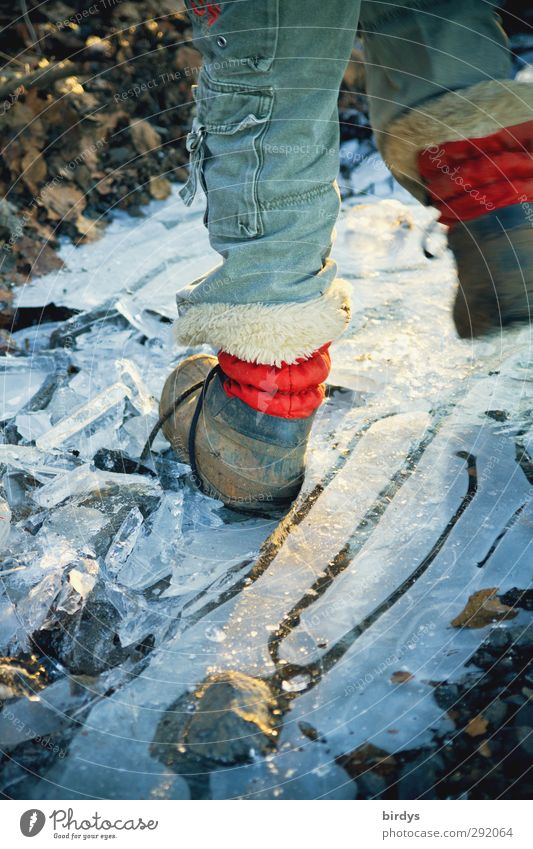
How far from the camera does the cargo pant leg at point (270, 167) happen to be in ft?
3.37

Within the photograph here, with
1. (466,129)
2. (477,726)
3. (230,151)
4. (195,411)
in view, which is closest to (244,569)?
(195,411)

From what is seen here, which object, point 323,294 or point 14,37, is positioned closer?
point 323,294

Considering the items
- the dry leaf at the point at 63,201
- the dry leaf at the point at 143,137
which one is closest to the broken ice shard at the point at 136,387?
the dry leaf at the point at 63,201

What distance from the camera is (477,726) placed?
897 millimetres

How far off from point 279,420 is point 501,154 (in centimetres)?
53

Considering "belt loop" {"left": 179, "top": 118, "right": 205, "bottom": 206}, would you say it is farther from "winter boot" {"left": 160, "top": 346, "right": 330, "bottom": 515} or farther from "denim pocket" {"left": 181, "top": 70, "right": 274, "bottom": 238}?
"winter boot" {"left": 160, "top": 346, "right": 330, "bottom": 515}

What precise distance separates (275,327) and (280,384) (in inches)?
3.7

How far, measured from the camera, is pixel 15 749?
89cm

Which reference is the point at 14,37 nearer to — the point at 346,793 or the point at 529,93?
the point at 529,93

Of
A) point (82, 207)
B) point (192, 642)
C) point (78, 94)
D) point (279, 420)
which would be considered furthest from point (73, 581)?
point (78, 94)

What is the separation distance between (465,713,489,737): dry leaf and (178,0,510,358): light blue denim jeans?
2.09 feet

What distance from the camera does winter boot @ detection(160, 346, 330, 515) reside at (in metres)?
1.17

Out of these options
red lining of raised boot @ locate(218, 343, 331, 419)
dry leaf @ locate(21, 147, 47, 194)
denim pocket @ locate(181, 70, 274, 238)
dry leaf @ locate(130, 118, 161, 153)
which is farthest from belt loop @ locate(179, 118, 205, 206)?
dry leaf @ locate(130, 118, 161, 153)

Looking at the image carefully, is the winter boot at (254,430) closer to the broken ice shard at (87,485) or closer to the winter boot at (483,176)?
the broken ice shard at (87,485)
